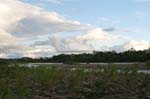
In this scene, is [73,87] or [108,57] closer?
[73,87]

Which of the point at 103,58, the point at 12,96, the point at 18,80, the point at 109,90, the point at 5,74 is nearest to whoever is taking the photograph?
the point at 12,96

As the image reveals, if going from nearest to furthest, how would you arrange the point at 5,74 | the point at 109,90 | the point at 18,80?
1. the point at 109,90
2. the point at 18,80
3. the point at 5,74

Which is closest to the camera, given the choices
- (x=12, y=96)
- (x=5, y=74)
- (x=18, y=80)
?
(x=12, y=96)

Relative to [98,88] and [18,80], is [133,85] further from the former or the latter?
[18,80]

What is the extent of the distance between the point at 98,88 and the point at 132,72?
6066 millimetres

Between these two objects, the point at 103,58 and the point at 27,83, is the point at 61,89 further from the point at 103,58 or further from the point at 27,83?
the point at 103,58

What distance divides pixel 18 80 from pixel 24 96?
154 inches

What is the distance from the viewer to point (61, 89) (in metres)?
18.3

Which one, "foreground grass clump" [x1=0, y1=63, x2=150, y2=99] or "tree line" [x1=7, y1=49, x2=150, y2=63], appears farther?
"tree line" [x1=7, y1=49, x2=150, y2=63]

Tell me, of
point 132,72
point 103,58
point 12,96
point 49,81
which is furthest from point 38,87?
point 103,58

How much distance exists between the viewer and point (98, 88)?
18.6m

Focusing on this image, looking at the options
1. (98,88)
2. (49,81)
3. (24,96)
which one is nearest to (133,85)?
(98,88)

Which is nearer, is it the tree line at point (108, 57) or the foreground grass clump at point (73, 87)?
the foreground grass clump at point (73, 87)

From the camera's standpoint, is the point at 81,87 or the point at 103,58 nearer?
the point at 81,87
